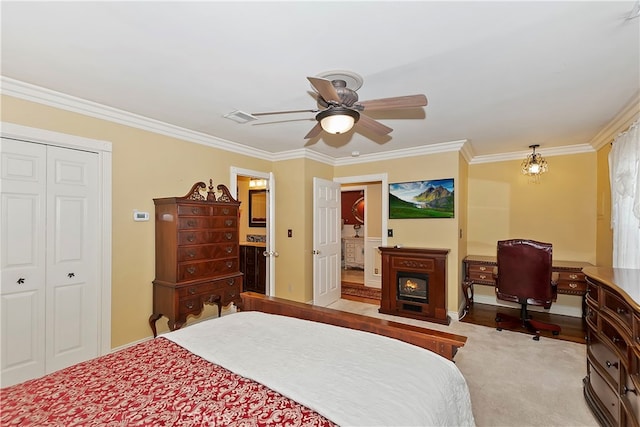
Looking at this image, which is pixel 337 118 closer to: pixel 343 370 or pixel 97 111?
pixel 343 370

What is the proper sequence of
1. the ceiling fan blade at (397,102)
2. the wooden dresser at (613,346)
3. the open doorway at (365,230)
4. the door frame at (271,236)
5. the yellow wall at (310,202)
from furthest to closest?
the open doorway at (365,230) → the door frame at (271,236) → the yellow wall at (310,202) → the ceiling fan blade at (397,102) → the wooden dresser at (613,346)

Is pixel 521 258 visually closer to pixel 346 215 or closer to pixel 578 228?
pixel 578 228

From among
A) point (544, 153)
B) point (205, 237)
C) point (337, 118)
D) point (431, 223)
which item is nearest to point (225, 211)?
point (205, 237)

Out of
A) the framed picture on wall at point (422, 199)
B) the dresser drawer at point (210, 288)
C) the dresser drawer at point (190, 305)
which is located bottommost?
the dresser drawer at point (190, 305)

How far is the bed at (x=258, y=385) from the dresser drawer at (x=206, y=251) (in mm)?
1468

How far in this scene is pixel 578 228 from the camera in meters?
4.29

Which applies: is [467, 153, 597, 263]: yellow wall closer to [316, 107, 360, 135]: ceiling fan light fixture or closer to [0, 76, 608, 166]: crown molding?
[0, 76, 608, 166]: crown molding

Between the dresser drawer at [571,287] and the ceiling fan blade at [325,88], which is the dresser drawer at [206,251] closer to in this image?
the ceiling fan blade at [325,88]

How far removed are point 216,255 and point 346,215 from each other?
4.78 meters

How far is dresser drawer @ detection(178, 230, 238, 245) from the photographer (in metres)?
3.11

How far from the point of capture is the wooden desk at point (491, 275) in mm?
3707

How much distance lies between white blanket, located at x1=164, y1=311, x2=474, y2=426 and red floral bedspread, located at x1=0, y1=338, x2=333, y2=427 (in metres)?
0.07

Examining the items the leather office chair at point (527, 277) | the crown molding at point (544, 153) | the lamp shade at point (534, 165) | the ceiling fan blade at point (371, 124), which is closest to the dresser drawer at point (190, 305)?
the ceiling fan blade at point (371, 124)

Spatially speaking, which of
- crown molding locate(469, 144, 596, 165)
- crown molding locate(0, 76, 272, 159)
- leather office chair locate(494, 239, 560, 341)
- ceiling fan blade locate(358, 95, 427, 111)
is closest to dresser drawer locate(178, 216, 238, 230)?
crown molding locate(0, 76, 272, 159)
